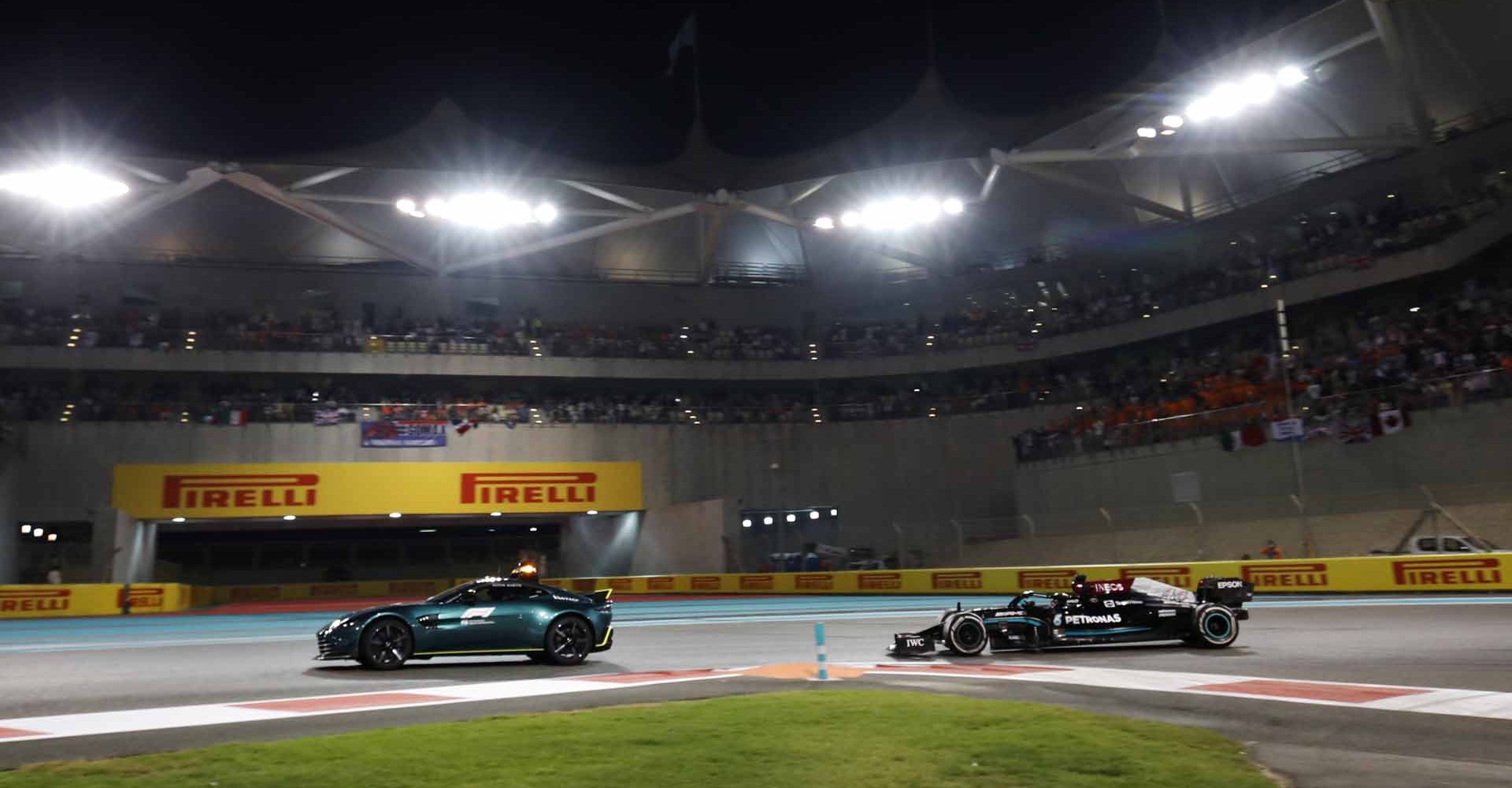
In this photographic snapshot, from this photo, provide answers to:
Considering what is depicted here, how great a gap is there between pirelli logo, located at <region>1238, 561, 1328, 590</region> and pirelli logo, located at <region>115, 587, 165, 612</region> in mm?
30375

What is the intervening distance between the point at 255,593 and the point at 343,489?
38.2 feet

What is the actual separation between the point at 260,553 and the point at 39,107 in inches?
860

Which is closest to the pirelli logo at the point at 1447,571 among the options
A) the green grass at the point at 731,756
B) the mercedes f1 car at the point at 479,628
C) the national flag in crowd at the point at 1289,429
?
the national flag in crowd at the point at 1289,429

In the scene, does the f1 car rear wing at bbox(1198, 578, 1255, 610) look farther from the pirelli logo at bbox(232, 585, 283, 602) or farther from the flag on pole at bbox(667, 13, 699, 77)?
the pirelli logo at bbox(232, 585, 283, 602)

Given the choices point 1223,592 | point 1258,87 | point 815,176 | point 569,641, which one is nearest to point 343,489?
point 815,176

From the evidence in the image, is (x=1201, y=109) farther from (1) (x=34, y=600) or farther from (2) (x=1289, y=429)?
(1) (x=34, y=600)

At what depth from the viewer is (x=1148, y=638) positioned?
13.4 metres

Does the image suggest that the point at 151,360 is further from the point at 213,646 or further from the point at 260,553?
the point at 213,646

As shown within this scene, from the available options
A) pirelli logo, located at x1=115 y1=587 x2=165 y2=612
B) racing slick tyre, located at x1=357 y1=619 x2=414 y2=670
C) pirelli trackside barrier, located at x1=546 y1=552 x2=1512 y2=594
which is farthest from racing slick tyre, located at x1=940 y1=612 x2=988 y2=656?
pirelli logo, located at x1=115 y1=587 x2=165 y2=612

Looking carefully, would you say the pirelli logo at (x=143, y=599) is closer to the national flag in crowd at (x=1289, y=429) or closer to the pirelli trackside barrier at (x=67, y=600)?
the pirelli trackside barrier at (x=67, y=600)

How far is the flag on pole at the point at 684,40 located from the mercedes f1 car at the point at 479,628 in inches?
985

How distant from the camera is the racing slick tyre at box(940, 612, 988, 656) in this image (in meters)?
13.5

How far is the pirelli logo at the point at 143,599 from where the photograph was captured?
103ft

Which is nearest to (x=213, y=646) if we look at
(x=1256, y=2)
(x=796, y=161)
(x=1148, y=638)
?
A: (x=1148, y=638)
